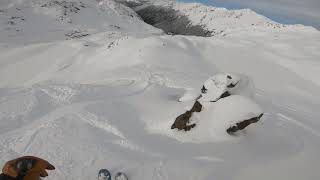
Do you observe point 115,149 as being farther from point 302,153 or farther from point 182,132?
point 302,153

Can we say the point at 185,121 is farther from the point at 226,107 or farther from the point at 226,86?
the point at 226,86

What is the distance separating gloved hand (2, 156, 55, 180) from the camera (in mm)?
5242

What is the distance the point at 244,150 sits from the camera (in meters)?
11.2

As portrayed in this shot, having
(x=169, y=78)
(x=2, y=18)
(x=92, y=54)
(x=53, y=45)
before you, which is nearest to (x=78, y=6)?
(x=2, y=18)

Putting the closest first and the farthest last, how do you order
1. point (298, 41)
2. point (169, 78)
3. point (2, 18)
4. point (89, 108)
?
point (89, 108), point (169, 78), point (298, 41), point (2, 18)

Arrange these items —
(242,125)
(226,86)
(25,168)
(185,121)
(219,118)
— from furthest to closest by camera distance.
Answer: (226,86) < (185,121) < (219,118) < (242,125) < (25,168)

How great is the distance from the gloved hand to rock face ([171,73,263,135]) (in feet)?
23.1

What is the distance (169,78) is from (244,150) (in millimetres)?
9947

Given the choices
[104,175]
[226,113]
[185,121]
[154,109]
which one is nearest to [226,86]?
[226,113]

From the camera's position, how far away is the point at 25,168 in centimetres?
529

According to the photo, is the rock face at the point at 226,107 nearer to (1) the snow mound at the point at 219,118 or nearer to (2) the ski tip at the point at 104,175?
(1) the snow mound at the point at 219,118

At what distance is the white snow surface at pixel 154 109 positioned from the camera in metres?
10.0

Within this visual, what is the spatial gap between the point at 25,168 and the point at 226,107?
745cm

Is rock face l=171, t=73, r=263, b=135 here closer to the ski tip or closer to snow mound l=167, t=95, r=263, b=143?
snow mound l=167, t=95, r=263, b=143
